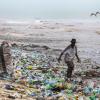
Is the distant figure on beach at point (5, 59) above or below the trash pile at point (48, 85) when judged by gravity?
above

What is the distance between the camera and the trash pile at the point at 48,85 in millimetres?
14641

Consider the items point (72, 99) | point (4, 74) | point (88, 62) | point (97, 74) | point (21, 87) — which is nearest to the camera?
point (72, 99)

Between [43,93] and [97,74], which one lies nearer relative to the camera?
[43,93]

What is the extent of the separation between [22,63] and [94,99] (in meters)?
7.63

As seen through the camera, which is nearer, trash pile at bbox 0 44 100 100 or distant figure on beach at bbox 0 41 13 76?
trash pile at bbox 0 44 100 100

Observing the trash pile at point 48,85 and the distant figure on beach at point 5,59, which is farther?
the distant figure on beach at point 5,59

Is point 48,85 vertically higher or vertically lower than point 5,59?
lower

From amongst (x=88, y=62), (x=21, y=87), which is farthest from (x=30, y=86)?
(x=88, y=62)

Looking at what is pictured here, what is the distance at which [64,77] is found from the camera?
1869 cm

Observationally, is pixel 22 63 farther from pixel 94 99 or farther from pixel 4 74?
pixel 94 99

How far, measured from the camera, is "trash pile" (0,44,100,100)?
14641 mm

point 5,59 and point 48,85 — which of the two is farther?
point 5,59

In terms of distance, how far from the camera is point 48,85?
16.2 meters

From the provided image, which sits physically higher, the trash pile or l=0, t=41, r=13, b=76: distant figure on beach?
l=0, t=41, r=13, b=76: distant figure on beach
